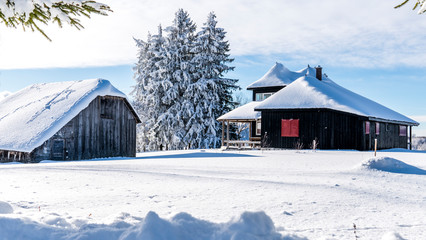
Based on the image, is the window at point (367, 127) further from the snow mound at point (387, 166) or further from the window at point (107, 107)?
the window at point (107, 107)

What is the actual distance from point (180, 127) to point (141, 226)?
31.2 metres

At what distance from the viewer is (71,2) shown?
5.43 meters

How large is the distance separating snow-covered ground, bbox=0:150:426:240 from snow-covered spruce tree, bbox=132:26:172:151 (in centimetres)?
2666

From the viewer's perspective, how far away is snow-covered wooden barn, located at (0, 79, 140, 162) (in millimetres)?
20797

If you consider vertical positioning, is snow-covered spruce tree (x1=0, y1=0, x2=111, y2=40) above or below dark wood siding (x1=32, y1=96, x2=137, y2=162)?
above

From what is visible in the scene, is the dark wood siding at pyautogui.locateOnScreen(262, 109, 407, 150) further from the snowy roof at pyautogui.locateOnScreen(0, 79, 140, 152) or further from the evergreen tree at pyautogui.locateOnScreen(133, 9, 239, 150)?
the snowy roof at pyautogui.locateOnScreen(0, 79, 140, 152)

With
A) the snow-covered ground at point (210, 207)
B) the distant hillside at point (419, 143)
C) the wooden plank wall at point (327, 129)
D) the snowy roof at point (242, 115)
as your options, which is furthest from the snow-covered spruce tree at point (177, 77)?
the distant hillside at point (419, 143)

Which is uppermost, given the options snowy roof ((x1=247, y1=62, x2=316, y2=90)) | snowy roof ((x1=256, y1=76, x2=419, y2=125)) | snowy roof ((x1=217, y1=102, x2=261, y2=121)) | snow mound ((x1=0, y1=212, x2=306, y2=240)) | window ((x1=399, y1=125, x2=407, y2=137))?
snowy roof ((x1=247, y1=62, x2=316, y2=90))

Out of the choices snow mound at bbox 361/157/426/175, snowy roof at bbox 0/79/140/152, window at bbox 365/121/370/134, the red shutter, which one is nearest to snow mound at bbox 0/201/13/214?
snow mound at bbox 361/157/426/175

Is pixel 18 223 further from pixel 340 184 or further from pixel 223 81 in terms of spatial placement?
→ pixel 223 81

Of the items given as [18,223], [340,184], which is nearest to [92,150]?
[340,184]

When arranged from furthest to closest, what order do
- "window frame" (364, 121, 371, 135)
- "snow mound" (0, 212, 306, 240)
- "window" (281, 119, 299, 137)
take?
"window frame" (364, 121, 371, 135) < "window" (281, 119, 299, 137) < "snow mound" (0, 212, 306, 240)

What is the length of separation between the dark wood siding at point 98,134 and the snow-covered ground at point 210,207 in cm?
1250

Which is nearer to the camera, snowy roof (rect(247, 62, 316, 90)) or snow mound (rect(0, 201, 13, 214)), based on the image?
snow mound (rect(0, 201, 13, 214))
